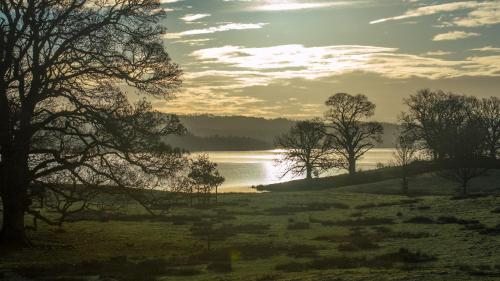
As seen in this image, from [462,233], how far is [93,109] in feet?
70.5

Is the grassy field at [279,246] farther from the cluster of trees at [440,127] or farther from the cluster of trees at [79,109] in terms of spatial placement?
the cluster of trees at [440,127]

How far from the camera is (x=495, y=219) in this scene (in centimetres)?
3444

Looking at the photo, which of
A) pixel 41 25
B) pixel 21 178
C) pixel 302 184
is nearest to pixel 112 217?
pixel 21 178

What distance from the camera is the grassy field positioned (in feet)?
64.6

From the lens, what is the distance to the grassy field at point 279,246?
1969 cm

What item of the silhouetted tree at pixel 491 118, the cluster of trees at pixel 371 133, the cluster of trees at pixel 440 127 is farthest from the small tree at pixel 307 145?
the silhouetted tree at pixel 491 118

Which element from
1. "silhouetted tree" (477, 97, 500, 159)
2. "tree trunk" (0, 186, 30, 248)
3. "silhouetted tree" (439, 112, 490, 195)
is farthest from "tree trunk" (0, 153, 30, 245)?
"silhouetted tree" (477, 97, 500, 159)

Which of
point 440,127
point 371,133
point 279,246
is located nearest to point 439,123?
point 440,127

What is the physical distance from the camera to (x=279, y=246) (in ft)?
95.6

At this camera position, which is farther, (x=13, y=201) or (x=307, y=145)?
(x=307, y=145)

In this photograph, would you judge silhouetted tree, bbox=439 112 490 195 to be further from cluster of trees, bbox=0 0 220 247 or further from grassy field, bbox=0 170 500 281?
cluster of trees, bbox=0 0 220 247

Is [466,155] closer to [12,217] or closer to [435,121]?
[435,121]

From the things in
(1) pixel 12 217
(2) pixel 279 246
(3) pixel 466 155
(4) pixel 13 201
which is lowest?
(2) pixel 279 246

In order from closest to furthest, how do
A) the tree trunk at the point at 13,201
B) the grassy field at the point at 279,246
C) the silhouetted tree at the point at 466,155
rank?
the grassy field at the point at 279,246 < the tree trunk at the point at 13,201 < the silhouetted tree at the point at 466,155
